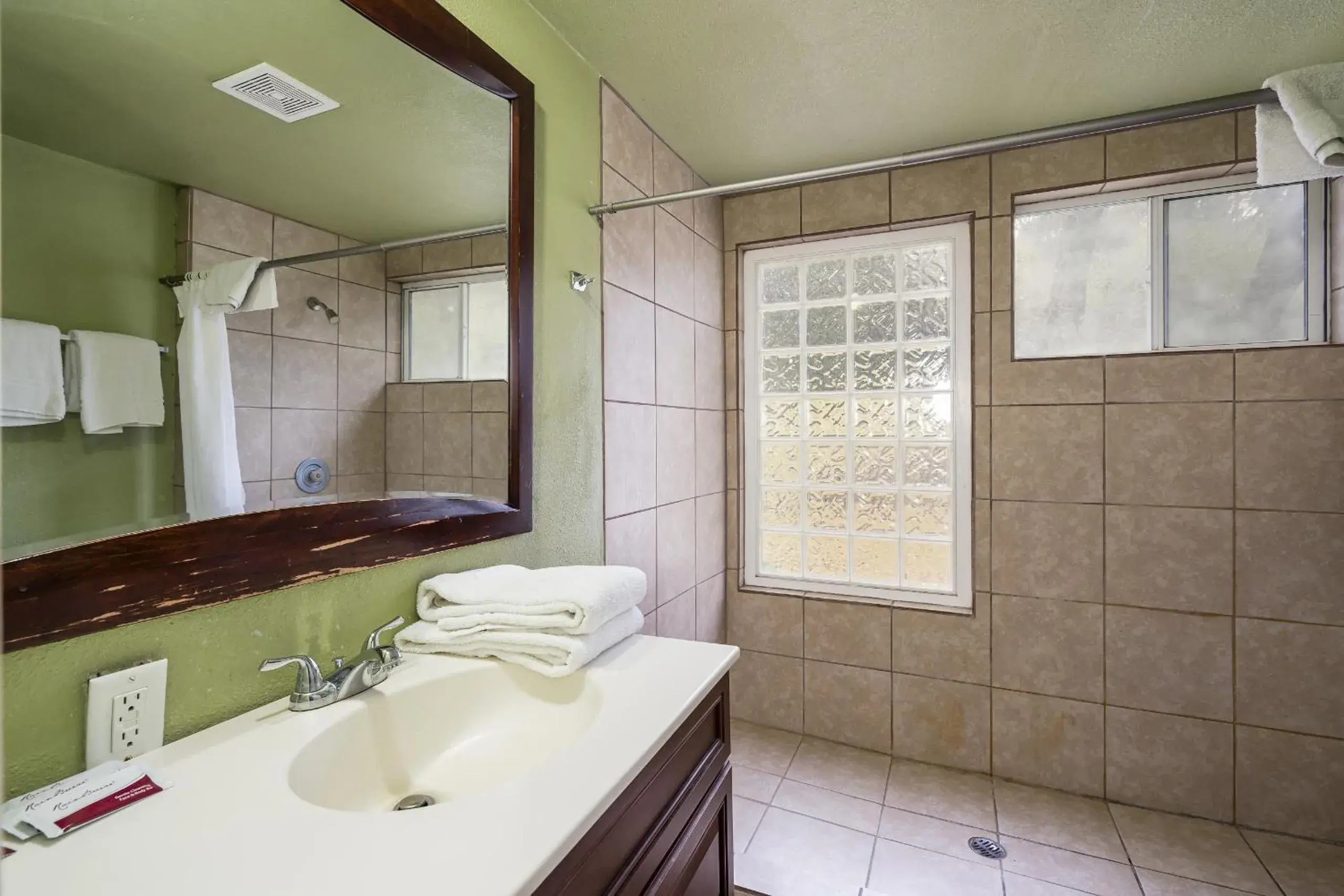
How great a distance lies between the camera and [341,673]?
3.44 feet

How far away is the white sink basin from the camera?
3.24 ft

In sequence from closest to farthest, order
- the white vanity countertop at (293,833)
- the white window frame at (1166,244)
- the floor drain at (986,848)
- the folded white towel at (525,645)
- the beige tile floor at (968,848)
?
the white vanity countertop at (293,833)
the folded white towel at (525,645)
the beige tile floor at (968,848)
the floor drain at (986,848)
the white window frame at (1166,244)

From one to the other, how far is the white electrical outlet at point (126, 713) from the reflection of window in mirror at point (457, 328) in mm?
593

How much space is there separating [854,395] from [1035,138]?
51.2 inches

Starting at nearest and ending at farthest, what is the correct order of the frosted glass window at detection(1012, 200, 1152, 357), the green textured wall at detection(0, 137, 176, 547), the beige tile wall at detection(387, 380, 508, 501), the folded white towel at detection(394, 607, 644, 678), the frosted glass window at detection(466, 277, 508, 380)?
the green textured wall at detection(0, 137, 176, 547) → the folded white towel at detection(394, 607, 644, 678) → the beige tile wall at detection(387, 380, 508, 501) → the frosted glass window at detection(466, 277, 508, 380) → the frosted glass window at detection(1012, 200, 1152, 357)

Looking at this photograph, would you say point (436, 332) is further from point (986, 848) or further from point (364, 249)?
point (986, 848)

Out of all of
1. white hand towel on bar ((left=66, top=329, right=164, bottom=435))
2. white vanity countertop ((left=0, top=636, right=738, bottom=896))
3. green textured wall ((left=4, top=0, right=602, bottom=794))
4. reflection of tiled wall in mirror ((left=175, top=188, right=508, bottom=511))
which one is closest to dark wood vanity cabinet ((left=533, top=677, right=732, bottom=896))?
white vanity countertop ((left=0, top=636, right=738, bottom=896))

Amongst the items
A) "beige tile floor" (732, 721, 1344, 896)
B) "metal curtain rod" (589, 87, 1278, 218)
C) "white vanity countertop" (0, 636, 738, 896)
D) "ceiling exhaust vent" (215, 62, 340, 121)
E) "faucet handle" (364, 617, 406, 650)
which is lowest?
"beige tile floor" (732, 721, 1344, 896)

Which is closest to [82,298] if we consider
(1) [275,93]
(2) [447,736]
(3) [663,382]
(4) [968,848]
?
(1) [275,93]

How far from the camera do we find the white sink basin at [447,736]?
38.9 inches

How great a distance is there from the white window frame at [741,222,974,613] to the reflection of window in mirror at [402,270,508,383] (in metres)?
1.38

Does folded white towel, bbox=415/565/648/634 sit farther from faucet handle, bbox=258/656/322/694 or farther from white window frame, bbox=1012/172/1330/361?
white window frame, bbox=1012/172/1330/361

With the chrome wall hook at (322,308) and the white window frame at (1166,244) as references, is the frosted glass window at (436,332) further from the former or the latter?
the white window frame at (1166,244)

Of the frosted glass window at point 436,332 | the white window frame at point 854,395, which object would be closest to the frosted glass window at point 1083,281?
the white window frame at point 854,395
